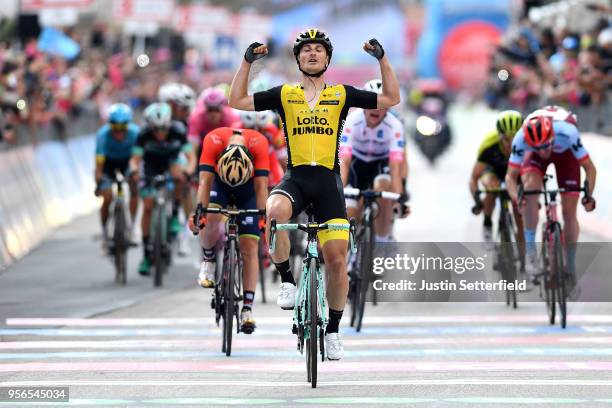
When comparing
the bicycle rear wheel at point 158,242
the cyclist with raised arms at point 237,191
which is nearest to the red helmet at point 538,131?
the cyclist with raised arms at point 237,191

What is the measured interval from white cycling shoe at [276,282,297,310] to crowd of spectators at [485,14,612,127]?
49.5 ft

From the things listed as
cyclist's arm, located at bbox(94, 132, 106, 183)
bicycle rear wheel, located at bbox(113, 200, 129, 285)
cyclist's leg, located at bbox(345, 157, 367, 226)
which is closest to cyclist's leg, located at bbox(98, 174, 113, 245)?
cyclist's arm, located at bbox(94, 132, 106, 183)

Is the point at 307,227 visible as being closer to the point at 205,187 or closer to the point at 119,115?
the point at 205,187

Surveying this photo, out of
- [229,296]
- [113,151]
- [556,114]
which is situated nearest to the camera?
[229,296]

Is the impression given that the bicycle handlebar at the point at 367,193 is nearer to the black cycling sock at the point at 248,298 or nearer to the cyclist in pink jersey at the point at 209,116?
the black cycling sock at the point at 248,298

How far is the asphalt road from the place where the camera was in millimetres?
10477

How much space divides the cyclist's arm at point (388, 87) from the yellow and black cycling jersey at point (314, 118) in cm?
7

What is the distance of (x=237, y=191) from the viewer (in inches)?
521

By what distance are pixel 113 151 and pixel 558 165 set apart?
5707 millimetres

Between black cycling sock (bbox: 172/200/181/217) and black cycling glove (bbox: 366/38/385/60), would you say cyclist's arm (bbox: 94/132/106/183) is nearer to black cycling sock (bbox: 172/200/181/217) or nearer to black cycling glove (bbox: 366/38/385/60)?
black cycling sock (bbox: 172/200/181/217)

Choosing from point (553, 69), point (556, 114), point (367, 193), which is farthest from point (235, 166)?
point (553, 69)

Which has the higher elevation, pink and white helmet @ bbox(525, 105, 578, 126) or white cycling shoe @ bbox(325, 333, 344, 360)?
pink and white helmet @ bbox(525, 105, 578, 126)

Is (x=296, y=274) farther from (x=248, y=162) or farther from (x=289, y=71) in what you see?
(x=289, y=71)

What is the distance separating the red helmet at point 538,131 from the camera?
1421cm
